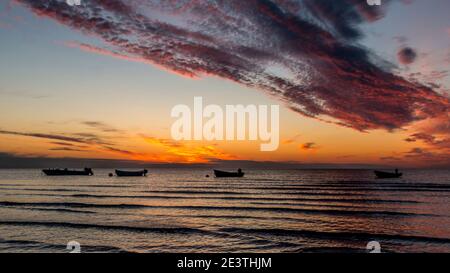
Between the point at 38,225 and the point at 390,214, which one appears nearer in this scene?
the point at 38,225

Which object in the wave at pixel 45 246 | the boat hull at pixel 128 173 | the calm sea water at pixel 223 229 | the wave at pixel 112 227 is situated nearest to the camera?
the wave at pixel 45 246

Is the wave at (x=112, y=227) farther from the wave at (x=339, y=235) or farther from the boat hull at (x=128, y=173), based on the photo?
the boat hull at (x=128, y=173)

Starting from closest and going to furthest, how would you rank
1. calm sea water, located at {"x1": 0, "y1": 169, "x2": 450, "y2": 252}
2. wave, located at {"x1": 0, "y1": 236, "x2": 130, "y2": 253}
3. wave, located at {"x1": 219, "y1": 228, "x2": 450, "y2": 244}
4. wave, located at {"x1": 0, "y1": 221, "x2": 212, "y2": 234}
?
wave, located at {"x1": 0, "y1": 236, "x2": 130, "y2": 253} → calm sea water, located at {"x1": 0, "y1": 169, "x2": 450, "y2": 252} → wave, located at {"x1": 219, "y1": 228, "x2": 450, "y2": 244} → wave, located at {"x1": 0, "y1": 221, "x2": 212, "y2": 234}

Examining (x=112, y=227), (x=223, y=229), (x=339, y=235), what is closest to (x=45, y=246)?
(x=112, y=227)

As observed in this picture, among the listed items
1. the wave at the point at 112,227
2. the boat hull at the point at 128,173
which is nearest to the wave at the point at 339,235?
the wave at the point at 112,227

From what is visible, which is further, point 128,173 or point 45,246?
point 128,173

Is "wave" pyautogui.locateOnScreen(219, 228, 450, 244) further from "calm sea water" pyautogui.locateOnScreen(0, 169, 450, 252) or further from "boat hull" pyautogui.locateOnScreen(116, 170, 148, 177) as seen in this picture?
"boat hull" pyautogui.locateOnScreen(116, 170, 148, 177)

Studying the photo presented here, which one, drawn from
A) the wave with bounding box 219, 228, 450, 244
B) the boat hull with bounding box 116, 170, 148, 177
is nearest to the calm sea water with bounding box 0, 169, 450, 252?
the wave with bounding box 219, 228, 450, 244

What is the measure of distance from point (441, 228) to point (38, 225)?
68.8 feet

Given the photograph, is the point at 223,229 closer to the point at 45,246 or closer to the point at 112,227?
the point at 112,227

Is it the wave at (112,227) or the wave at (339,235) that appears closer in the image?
the wave at (339,235)
